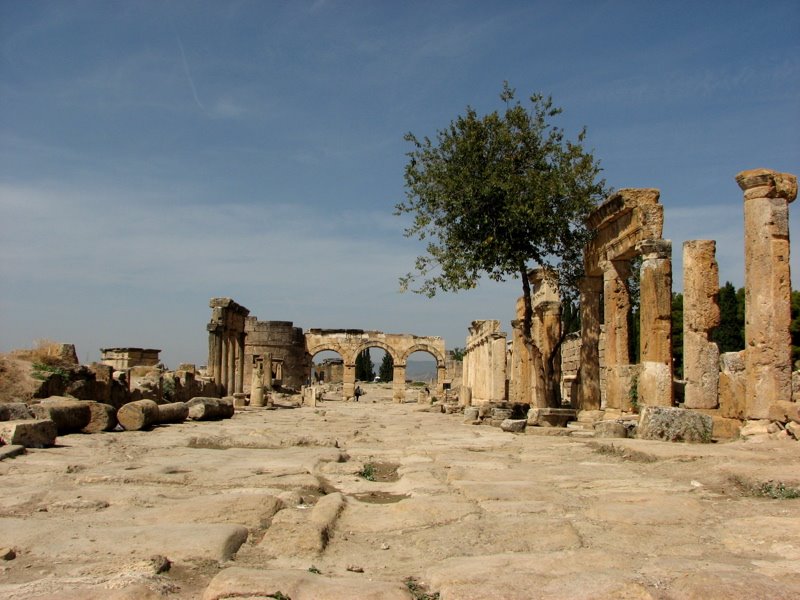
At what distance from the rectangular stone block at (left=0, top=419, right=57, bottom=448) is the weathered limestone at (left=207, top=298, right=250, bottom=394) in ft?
58.0

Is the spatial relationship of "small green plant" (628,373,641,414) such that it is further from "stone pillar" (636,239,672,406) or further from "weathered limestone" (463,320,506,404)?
"weathered limestone" (463,320,506,404)

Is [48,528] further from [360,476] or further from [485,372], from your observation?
[485,372]

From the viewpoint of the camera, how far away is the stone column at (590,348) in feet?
49.2

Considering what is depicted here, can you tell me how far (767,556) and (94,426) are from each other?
9.40m

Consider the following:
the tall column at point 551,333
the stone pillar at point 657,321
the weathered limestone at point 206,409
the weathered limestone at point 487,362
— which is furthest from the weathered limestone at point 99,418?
the weathered limestone at point 487,362

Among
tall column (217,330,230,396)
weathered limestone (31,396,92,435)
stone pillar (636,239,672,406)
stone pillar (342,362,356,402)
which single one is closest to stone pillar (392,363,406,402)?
stone pillar (342,362,356,402)

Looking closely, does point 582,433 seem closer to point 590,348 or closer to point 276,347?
point 590,348

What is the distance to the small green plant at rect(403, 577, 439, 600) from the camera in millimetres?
2930

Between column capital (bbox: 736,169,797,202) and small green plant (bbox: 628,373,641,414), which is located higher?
column capital (bbox: 736,169,797,202)

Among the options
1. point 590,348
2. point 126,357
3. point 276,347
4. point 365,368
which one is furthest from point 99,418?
point 365,368

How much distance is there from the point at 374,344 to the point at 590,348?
31.7m

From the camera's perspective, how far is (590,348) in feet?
50.0

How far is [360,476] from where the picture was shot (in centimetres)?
650

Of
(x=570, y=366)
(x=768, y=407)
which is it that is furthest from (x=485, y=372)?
(x=768, y=407)
